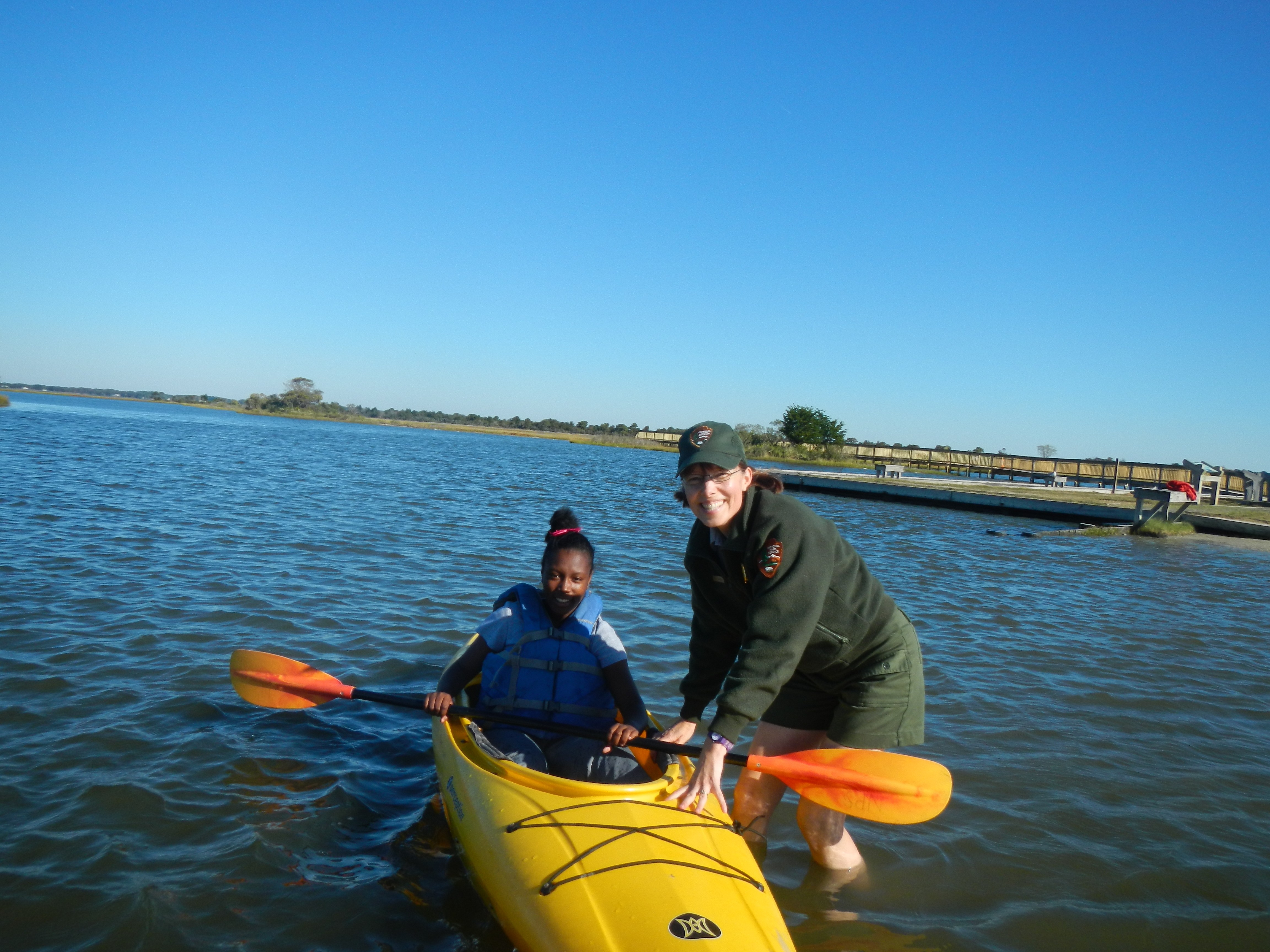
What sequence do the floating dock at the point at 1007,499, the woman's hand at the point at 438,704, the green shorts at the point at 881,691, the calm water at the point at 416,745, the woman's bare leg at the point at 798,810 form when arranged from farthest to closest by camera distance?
the floating dock at the point at 1007,499, the woman's hand at the point at 438,704, the woman's bare leg at the point at 798,810, the calm water at the point at 416,745, the green shorts at the point at 881,691

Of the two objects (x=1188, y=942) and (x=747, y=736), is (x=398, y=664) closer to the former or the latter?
(x=747, y=736)

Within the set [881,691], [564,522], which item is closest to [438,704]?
[564,522]

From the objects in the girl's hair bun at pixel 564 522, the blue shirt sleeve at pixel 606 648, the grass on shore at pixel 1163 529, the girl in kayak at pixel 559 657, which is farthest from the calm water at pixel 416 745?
the grass on shore at pixel 1163 529

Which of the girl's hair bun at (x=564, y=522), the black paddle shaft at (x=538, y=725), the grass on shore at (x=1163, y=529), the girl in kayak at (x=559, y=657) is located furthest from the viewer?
the grass on shore at (x=1163, y=529)

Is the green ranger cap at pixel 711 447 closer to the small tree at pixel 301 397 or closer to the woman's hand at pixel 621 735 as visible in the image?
the woman's hand at pixel 621 735

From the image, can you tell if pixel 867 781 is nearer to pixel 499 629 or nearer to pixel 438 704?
pixel 499 629

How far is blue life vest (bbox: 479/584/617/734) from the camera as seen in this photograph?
13.8 feet

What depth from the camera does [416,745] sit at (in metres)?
5.36

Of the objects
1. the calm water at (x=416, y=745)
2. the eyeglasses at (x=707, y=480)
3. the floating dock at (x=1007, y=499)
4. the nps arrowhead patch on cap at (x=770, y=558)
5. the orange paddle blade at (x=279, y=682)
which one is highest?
the eyeglasses at (x=707, y=480)

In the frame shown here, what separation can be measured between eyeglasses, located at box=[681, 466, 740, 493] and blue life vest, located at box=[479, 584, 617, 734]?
1.50 m

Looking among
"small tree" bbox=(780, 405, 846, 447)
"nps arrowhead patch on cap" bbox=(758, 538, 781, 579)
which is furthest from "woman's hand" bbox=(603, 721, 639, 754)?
"small tree" bbox=(780, 405, 846, 447)

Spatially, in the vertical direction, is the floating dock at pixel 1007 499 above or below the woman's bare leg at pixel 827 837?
above

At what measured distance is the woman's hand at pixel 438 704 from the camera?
4.02 metres

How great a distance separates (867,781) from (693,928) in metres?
1.01
